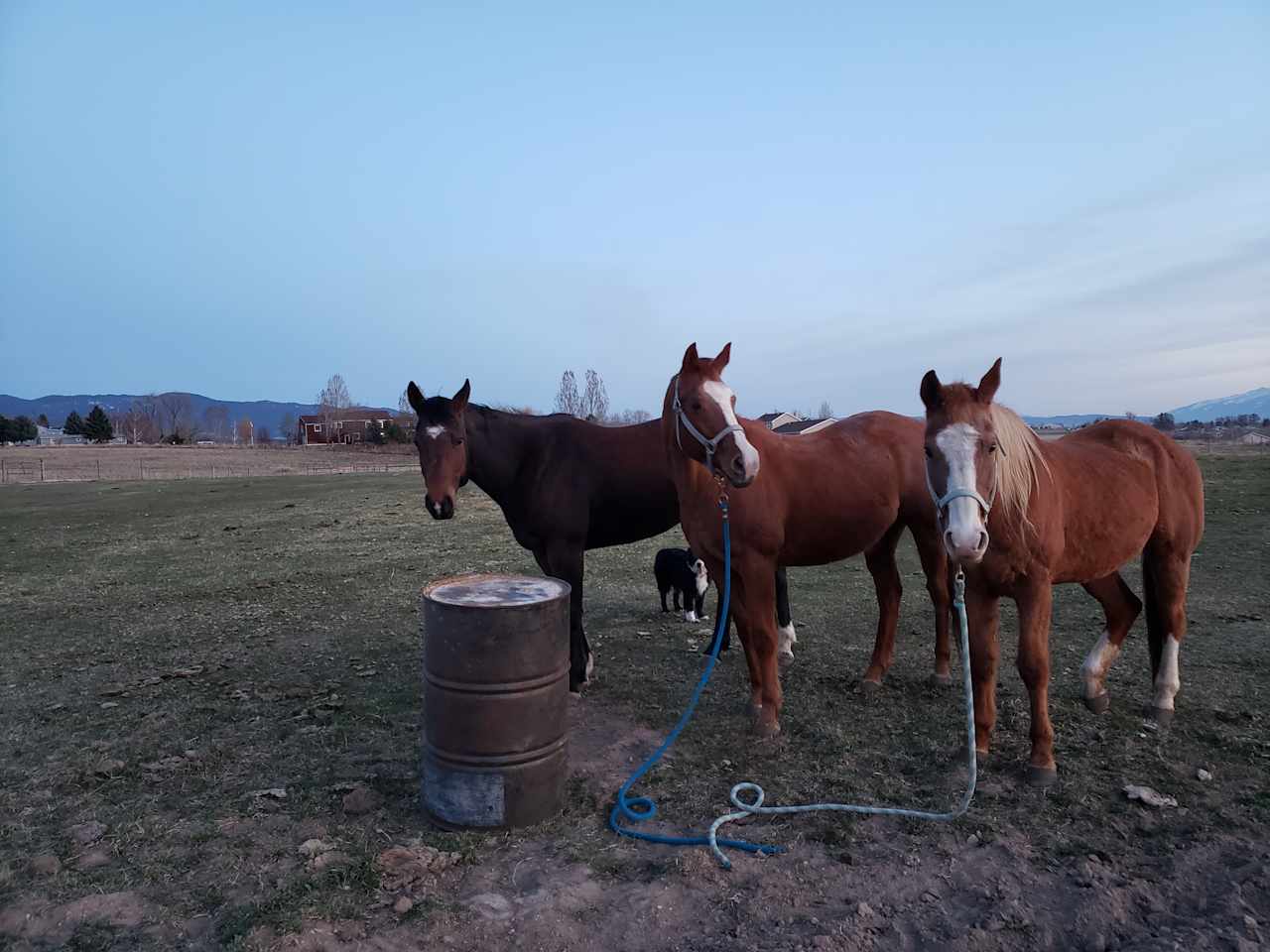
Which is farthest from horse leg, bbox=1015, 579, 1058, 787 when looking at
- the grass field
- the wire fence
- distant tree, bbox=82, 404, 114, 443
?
distant tree, bbox=82, 404, 114, 443

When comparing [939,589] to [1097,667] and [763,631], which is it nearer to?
[1097,667]

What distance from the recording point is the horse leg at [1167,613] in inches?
179

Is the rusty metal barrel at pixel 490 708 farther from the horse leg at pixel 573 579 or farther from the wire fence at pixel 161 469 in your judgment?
the wire fence at pixel 161 469

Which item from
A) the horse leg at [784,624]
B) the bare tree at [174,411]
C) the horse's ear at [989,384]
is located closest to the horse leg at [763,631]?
the horse leg at [784,624]

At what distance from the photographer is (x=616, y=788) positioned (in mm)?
3803

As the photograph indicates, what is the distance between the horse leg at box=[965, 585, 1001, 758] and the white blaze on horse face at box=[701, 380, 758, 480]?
4.42 feet

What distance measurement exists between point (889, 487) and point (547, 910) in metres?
3.46

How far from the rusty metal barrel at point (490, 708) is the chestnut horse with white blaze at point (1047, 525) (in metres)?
1.98

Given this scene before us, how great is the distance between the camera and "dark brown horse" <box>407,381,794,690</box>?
16.5ft

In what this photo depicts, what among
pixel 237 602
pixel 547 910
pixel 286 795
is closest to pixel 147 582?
pixel 237 602

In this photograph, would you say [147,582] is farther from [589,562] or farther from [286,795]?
[286,795]

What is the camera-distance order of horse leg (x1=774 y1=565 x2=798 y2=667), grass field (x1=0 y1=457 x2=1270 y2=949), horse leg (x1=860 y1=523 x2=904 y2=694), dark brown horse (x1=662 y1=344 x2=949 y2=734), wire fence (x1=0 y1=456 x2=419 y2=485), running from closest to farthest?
grass field (x1=0 y1=457 x2=1270 y2=949) → dark brown horse (x1=662 y1=344 x2=949 y2=734) → horse leg (x1=860 y1=523 x2=904 y2=694) → horse leg (x1=774 y1=565 x2=798 y2=667) → wire fence (x1=0 y1=456 x2=419 y2=485)

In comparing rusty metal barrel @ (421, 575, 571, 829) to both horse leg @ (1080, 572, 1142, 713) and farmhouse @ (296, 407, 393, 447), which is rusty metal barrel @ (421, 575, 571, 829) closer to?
horse leg @ (1080, 572, 1142, 713)

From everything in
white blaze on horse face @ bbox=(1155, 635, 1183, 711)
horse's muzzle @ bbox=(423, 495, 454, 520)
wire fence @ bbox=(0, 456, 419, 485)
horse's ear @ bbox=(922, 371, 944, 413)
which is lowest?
A: white blaze on horse face @ bbox=(1155, 635, 1183, 711)
